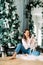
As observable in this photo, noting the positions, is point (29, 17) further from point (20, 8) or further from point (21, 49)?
point (21, 49)

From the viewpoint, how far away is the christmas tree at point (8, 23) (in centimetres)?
324

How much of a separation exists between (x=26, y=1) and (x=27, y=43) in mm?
730

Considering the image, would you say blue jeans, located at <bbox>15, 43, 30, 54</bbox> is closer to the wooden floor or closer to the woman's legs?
the woman's legs

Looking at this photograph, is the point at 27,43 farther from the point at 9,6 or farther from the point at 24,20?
the point at 9,6

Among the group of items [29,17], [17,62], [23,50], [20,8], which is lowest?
Result: [17,62]

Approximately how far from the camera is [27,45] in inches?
129

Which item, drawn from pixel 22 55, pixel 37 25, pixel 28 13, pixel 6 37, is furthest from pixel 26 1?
pixel 22 55

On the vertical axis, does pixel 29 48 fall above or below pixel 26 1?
below

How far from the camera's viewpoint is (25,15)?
337 cm

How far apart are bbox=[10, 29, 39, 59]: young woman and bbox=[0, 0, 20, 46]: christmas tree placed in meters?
0.12

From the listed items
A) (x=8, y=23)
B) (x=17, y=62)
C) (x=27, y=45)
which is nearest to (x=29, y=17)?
(x=8, y=23)

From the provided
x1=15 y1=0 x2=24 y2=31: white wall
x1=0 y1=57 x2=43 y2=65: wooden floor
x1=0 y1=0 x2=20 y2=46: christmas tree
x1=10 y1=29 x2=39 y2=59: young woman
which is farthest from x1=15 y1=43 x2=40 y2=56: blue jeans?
x1=15 y1=0 x2=24 y2=31: white wall

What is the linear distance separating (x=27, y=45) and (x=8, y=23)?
498 millimetres

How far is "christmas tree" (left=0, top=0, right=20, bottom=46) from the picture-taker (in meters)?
3.24
